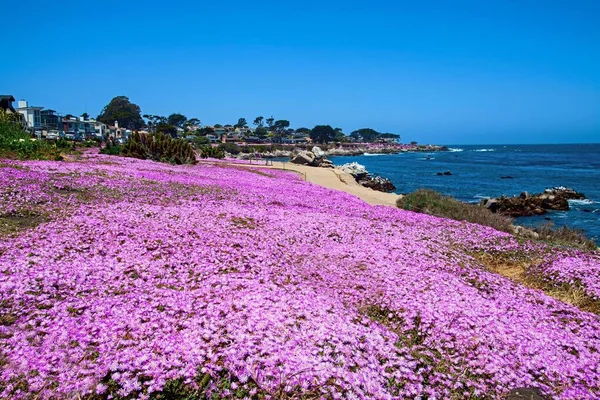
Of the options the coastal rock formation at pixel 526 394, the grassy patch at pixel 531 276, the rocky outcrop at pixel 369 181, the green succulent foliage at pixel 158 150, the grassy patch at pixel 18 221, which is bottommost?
the rocky outcrop at pixel 369 181

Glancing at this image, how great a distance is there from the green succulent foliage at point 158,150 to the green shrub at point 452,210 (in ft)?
71.4

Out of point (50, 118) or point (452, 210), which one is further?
point (50, 118)

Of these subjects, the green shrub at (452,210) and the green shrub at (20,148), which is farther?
the green shrub at (20,148)

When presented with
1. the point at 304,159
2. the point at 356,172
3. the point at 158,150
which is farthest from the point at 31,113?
the point at 356,172

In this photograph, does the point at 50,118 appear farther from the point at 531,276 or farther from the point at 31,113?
the point at 531,276

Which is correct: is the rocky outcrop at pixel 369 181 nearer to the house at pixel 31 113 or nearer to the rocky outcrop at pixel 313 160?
the rocky outcrop at pixel 313 160

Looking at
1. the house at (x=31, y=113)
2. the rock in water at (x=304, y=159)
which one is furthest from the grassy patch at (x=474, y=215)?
the house at (x=31, y=113)

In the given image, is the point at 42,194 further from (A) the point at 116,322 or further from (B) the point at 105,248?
(A) the point at 116,322

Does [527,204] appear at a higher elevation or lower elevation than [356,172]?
lower

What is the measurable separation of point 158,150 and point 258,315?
36.6 metres

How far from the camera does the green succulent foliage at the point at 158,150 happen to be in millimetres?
37906

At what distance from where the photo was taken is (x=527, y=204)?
38.6 m

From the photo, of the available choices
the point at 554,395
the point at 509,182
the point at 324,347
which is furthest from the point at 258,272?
the point at 509,182

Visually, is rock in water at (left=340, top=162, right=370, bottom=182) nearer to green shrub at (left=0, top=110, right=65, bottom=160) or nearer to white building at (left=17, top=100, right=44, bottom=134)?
green shrub at (left=0, top=110, right=65, bottom=160)
